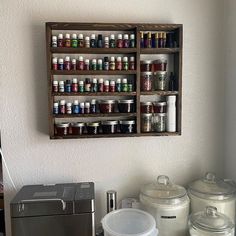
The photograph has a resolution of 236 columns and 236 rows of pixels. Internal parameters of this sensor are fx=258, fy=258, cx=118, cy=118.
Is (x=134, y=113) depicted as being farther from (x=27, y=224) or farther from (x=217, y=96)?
(x=27, y=224)

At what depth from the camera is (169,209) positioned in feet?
3.50

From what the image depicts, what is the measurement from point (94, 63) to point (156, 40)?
31 cm

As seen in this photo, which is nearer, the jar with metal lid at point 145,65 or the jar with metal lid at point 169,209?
the jar with metal lid at point 169,209

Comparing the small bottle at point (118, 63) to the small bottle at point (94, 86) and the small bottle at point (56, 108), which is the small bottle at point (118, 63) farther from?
the small bottle at point (56, 108)

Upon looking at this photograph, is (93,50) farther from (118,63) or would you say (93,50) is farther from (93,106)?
(93,106)

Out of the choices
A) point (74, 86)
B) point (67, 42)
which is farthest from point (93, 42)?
point (74, 86)

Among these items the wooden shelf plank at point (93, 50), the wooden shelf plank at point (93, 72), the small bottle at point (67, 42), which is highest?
the small bottle at point (67, 42)

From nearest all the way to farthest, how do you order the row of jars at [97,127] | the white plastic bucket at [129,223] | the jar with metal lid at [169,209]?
the white plastic bucket at [129,223], the jar with metal lid at [169,209], the row of jars at [97,127]

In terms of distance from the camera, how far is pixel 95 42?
3.84 feet

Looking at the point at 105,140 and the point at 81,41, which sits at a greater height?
the point at 81,41

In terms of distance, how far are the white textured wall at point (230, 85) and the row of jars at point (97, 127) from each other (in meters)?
0.48

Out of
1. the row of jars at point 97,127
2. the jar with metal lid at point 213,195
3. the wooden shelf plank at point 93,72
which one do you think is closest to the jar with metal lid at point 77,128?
the row of jars at point 97,127

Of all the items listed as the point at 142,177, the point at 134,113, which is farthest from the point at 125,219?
the point at 134,113

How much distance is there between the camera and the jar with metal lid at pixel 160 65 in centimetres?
121
